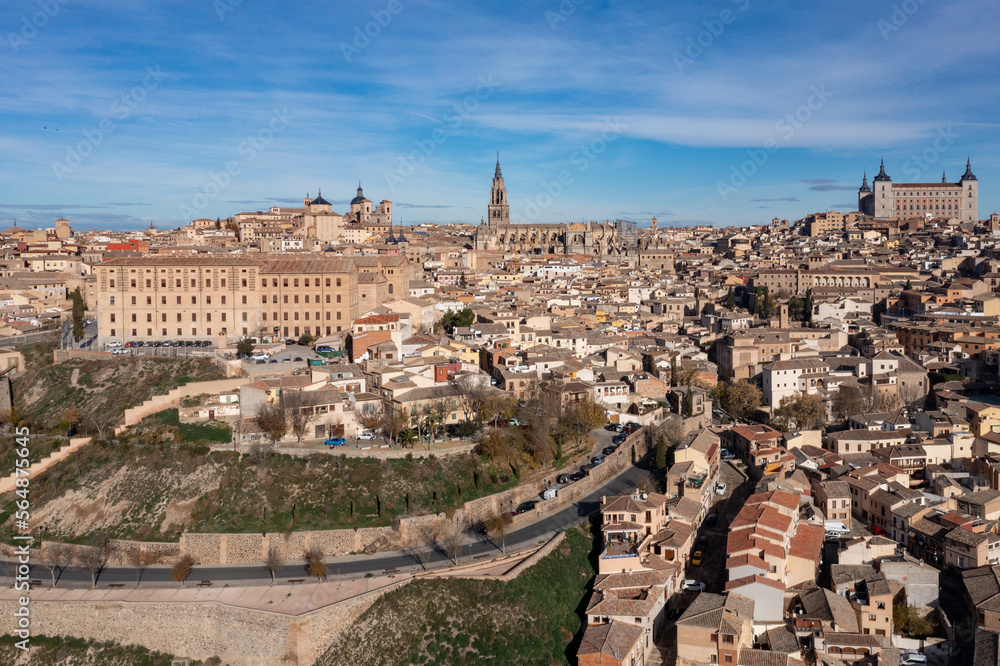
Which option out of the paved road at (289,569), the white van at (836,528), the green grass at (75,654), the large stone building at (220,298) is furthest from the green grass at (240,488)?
the large stone building at (220,298)

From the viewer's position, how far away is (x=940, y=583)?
56.9 feet

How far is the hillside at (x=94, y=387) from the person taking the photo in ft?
72.6

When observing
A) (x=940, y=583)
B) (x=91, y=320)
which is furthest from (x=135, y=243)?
(x=940, y=583)

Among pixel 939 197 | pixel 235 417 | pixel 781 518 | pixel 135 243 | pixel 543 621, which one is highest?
pixel 939 197

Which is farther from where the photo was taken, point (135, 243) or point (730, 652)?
point (135, 243)

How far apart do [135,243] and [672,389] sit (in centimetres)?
3706

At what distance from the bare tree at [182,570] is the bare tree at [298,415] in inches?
169

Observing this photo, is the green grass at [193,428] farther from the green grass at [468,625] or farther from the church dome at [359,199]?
the church dome at [359,199]

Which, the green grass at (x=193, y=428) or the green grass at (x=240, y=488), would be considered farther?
the green grass at (x=193, y=428)

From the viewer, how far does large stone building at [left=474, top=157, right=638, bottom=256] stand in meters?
69.1

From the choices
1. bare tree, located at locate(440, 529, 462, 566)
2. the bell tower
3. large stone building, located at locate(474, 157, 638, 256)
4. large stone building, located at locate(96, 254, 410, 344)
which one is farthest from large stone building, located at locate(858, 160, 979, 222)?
bare tree, located at locate(440, 529, 462, 566)

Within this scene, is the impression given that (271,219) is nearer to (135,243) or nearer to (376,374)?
(135,243)

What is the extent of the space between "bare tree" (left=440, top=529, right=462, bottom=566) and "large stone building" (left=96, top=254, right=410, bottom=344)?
Result: 12.3 m

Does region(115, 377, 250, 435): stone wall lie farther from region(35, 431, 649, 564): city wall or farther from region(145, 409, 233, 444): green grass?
region(35, 431, 649, 564): city wall
